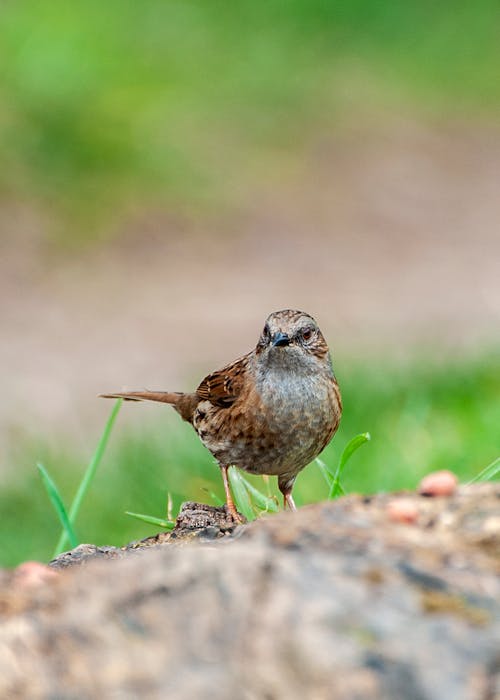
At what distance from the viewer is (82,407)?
11.1 m

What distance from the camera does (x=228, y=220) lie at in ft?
50.7

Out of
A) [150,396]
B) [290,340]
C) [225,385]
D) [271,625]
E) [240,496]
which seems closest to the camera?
[271,625]

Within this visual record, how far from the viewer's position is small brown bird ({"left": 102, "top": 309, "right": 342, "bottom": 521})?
4.66 metres

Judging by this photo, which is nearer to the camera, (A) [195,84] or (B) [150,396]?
(B) [150,396]

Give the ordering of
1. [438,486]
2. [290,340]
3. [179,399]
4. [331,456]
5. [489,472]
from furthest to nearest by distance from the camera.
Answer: [331,456] → [179,399] → [290,340] → [489,472] → [438,486]

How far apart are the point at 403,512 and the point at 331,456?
14.9ft

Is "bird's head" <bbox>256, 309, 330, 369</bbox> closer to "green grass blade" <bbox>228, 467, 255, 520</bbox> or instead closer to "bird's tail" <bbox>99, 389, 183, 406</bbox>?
"green grass blade" <bbox>228, 467, 255, 520</bbox>

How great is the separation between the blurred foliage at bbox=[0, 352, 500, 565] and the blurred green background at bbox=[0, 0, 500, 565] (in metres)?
0.03

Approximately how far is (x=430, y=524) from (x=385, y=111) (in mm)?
16108

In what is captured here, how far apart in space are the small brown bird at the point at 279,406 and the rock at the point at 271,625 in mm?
2350

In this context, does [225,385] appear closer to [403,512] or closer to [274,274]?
[403,512]

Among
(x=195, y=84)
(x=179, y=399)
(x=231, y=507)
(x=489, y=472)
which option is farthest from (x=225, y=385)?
(x=195, y=84)

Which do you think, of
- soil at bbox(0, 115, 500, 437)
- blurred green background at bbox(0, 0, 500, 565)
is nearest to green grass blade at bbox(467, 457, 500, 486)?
blurred green background at bbox(0, 0, 500, 565)

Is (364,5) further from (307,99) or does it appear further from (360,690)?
(360,690)
